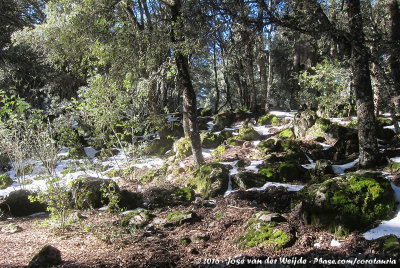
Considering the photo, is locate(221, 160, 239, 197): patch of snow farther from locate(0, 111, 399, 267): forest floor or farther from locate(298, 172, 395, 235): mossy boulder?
locate(298, 172, 395, 235): mossy boulder

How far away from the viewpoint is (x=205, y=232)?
494 centimetres

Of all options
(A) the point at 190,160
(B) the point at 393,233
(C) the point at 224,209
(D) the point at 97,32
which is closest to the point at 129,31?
(D) the point at 97,32

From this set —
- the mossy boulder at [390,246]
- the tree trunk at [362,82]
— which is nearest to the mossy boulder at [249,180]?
the tree trunk at [362,82]

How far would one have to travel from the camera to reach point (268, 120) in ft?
47.0

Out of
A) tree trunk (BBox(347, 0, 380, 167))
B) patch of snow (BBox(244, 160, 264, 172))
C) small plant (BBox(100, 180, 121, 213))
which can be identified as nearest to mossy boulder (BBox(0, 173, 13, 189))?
small plant (BBox(100, 180, 121, 213))

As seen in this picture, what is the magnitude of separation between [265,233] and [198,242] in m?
1.30

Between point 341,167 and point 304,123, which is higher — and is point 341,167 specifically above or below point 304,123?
below

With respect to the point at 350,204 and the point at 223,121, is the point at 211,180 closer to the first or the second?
the point at 350,204

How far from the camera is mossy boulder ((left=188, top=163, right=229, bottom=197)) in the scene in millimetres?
7238

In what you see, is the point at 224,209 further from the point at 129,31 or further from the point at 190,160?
the point at 129,31

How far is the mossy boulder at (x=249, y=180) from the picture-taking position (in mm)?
7031

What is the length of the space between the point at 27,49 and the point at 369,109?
18983 millimetres

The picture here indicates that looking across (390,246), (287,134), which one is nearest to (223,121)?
(287,134)

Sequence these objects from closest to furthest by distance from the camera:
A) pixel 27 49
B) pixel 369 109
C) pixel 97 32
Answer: pixel 369 109 < pixel 97 32 < pixel 27 49
